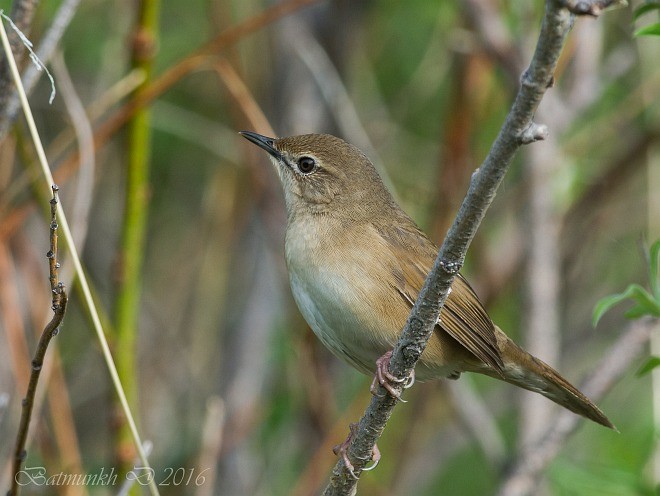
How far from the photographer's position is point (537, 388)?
12.8ft

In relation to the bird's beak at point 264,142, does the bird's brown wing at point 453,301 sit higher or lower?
lower

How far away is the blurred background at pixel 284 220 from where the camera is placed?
474 centimetres

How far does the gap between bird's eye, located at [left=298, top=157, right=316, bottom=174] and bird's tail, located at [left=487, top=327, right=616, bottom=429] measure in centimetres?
112

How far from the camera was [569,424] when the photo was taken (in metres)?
4.11

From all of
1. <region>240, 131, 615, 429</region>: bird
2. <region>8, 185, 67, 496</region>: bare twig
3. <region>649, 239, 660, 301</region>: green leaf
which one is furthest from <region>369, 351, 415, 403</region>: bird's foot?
<region>8, 185, 67, 496</region>: bare twig

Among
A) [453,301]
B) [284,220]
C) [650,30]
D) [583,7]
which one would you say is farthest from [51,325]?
[284,220]

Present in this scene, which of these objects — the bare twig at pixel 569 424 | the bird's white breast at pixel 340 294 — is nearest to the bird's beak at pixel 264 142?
the bird's white breast at pixel 340 294

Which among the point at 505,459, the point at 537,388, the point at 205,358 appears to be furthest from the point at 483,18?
the point at 205,358

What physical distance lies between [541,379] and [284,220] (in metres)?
2.18

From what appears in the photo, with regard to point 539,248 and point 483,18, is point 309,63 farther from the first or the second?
point 539,248

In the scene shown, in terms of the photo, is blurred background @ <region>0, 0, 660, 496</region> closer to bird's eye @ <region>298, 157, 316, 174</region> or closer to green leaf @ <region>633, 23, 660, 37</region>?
bird's eye @ <region>298, 157, 316, 174</region>

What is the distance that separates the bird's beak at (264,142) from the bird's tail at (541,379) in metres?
1.29

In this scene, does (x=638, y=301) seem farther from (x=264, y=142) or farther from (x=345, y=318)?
(x=264, y=142)

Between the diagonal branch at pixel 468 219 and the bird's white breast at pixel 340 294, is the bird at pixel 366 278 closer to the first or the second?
the bird's white breast at pixel 340 294
